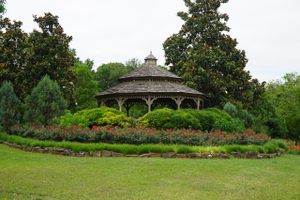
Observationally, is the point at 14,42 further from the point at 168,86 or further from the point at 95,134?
the point at 95,134

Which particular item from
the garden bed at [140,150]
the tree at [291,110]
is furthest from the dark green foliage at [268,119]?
the garden bed at [140,150]

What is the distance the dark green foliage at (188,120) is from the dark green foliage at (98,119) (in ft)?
3.85

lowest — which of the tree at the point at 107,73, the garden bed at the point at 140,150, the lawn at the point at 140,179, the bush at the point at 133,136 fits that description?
the lawn at the point at 140,179

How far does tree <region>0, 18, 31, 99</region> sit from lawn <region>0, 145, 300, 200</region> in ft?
54.0

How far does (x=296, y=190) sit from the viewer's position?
35.2 feet

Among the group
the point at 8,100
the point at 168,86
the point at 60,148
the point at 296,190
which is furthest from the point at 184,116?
the point at 296,190

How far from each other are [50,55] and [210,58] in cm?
1390

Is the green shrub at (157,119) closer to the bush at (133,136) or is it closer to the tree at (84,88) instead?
the bush at (133,136)

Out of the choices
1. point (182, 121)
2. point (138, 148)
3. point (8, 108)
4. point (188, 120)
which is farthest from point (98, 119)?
point (8, 108)

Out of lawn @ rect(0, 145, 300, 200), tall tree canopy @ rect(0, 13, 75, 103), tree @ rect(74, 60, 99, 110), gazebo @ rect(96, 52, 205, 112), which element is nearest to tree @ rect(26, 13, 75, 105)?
tall tree canopy @ rect(0, 13, 75, 103)

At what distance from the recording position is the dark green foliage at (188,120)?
2305 centimetres

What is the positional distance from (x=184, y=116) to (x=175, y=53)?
57.2ft

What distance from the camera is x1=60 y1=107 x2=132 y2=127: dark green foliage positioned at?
22.5 meters

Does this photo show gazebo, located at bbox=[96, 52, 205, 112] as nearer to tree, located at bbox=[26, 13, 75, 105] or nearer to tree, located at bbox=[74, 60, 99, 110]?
tree, located at bbox=[26, 13, 75, 105]
